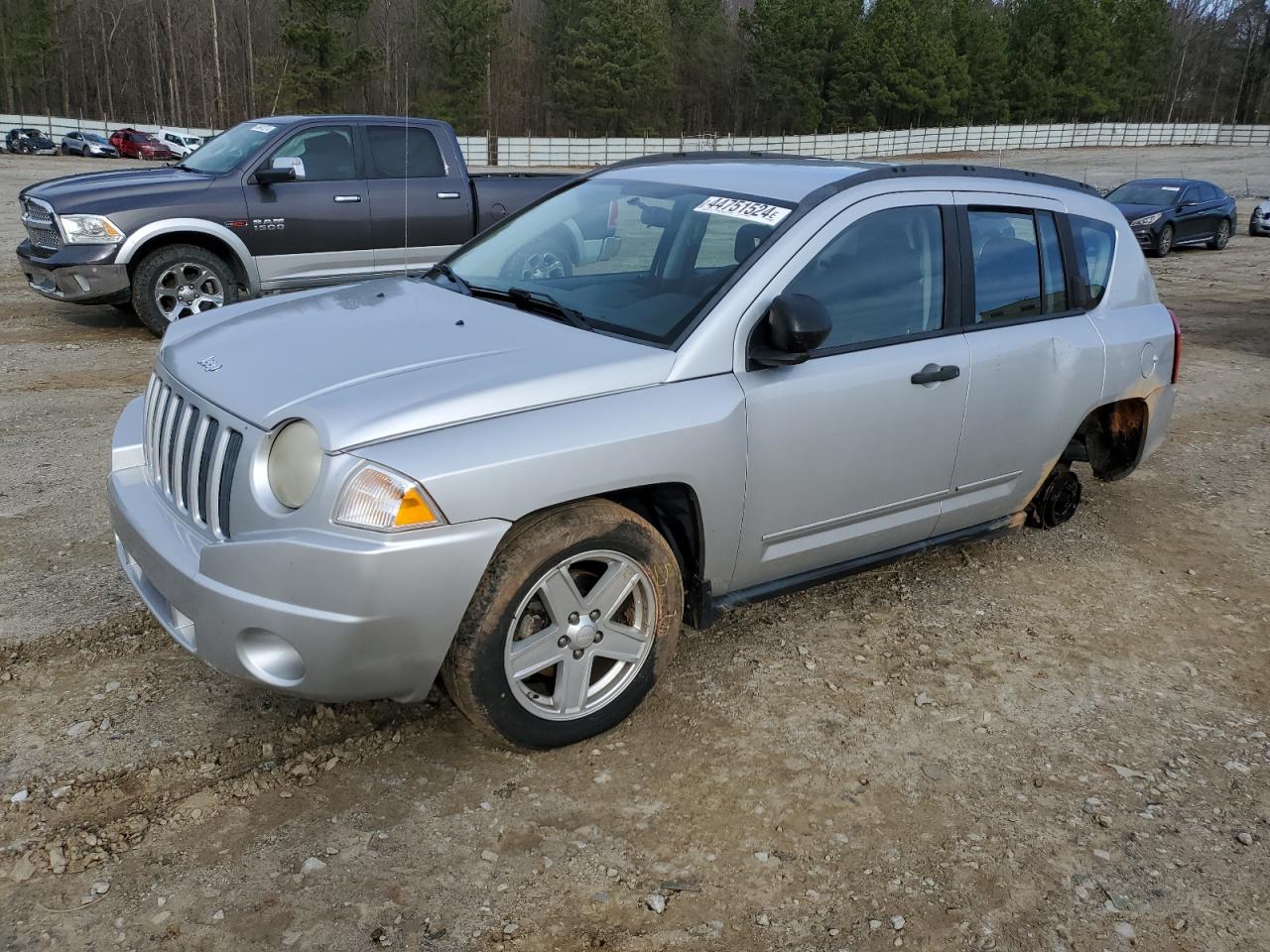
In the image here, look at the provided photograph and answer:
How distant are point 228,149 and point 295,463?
7595 millimetres

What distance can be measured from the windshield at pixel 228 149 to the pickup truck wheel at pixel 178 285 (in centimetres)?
78

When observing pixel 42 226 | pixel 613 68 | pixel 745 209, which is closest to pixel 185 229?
pixel 42 226

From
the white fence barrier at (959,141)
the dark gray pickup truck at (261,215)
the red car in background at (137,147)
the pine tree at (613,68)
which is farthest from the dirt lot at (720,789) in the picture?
the pine tree at (613,68)

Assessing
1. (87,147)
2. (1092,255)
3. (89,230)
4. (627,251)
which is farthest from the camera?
(87,147)

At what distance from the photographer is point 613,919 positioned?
2.71 meters

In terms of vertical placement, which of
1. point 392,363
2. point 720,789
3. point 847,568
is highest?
point 392,363

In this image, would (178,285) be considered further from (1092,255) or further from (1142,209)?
(1142,209)

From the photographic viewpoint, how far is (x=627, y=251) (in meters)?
4.11

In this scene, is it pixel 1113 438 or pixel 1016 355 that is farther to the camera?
pixel 1113 438

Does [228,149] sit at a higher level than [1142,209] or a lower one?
higher

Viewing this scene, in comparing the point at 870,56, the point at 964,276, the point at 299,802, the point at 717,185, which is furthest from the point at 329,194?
the point at 870,56

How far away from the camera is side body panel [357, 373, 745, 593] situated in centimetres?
288

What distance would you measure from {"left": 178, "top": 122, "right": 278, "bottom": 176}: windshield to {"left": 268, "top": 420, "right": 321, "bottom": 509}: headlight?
700cm

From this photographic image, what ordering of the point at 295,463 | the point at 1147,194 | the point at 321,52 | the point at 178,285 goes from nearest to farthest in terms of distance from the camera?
the point at 295,463 < the point at 178,285 < the point at 1147,194 < the point at 321,52
